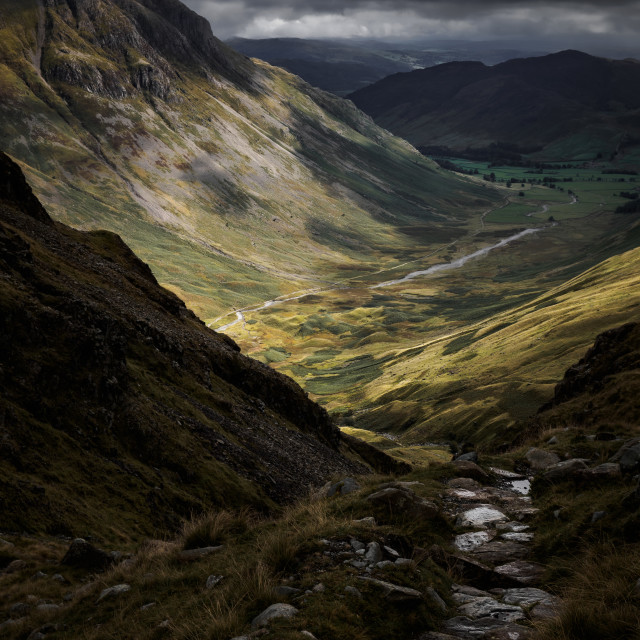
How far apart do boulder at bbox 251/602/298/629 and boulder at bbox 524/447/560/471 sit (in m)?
19.8

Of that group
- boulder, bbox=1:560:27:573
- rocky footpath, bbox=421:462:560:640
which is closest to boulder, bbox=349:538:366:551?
rocky footpath, bbox=421:462:560:640

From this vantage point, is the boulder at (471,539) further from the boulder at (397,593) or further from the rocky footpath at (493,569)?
the boulder at (397,593)

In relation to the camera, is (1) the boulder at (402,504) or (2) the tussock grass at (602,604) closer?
(2) the tussock grass at (602,604)

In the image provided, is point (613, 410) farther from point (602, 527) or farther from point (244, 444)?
point (602, 527)

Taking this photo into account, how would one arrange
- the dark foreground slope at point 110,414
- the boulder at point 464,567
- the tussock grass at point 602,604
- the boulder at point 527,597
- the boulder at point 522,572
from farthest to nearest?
the dark foreground slope at point 110,414, the boulder at point 464,567, the boulder at point 522,572, the boulder at point 527,597, the tussock grass at point 602,604

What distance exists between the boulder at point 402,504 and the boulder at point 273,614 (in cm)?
592

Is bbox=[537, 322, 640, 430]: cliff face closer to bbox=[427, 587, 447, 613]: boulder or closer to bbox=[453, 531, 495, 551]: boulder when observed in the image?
bbox=[453, 531, 495, 551]: boulder

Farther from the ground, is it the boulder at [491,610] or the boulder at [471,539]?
the boulder at [491,610]

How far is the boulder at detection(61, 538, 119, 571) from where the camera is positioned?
17.8 metres

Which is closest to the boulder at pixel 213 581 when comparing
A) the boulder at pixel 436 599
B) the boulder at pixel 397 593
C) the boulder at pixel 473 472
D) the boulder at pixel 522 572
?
the boulder at pixel 397 593

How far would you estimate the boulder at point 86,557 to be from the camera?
17.8 meters

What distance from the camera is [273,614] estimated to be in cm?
987

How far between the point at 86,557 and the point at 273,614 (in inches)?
434

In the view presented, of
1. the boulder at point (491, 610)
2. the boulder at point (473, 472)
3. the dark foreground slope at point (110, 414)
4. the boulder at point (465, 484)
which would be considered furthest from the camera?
the dark foreground slope at point (110, 414)
